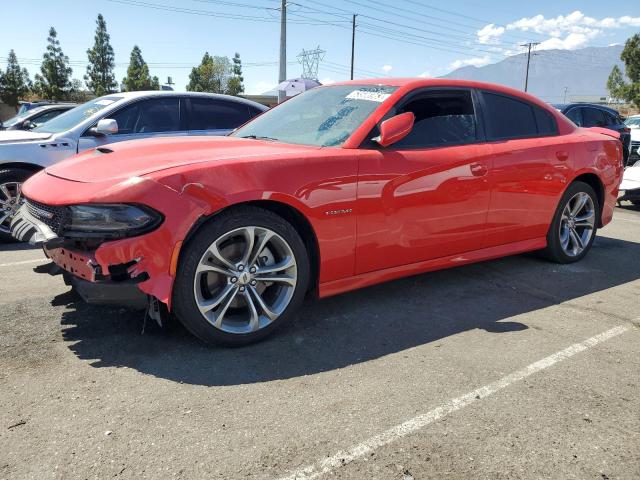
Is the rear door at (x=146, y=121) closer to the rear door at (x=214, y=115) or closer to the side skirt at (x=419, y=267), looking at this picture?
the rear door at (x=214, y=115)

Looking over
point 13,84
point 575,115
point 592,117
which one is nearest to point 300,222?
point 575,115

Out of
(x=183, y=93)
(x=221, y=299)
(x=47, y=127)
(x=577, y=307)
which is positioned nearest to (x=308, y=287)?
(x=221, y=299)

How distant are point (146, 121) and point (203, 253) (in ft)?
13.0

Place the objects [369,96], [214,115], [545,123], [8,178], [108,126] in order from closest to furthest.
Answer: [369,96] → [545,123] → [108,126] → [8,178] → [214,115]

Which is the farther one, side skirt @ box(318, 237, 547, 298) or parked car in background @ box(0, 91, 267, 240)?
parked car in background @ box(0, 91, 267, 240)

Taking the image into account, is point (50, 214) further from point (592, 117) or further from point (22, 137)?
point (592, 117)

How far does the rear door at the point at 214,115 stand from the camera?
6544mm

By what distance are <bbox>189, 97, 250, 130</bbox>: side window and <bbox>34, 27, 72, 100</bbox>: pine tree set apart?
52802mm

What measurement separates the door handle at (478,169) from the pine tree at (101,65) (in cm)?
6475

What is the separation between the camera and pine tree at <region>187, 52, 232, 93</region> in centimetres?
6644

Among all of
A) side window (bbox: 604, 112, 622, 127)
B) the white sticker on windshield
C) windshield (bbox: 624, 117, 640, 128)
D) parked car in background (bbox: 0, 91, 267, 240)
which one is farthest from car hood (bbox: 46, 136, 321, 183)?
windshield (bbox: 624, 117, 640, 128)

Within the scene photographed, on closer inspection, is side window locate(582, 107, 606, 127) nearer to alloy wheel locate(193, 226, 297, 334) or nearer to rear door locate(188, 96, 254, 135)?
rear door locate(188, 96, 254, 135)

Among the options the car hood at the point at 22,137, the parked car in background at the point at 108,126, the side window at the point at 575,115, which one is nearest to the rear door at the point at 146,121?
the parked car in background at the point at 108,126

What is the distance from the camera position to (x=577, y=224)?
512 cm
